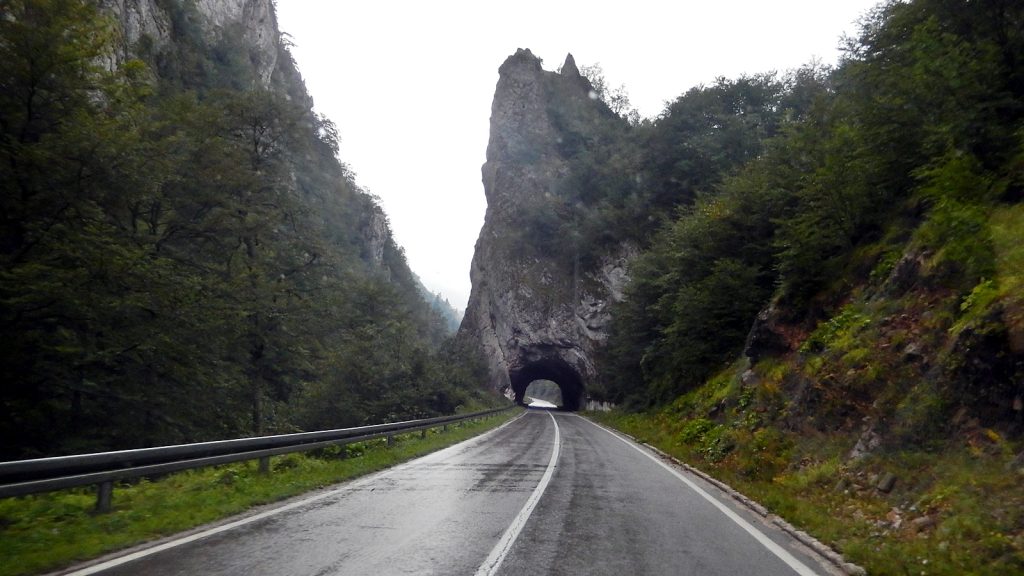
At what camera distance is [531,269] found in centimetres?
6444

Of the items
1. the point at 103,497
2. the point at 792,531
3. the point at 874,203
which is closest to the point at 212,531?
the point at 103,497

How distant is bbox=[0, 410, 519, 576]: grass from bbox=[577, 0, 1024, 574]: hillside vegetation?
7.42 m

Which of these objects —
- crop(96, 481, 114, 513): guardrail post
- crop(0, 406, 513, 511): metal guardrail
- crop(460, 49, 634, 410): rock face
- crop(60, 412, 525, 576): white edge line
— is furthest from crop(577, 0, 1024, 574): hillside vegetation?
crop(460, 49, 634, 410): rock face

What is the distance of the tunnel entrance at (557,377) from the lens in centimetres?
6475

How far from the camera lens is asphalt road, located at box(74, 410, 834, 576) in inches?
207

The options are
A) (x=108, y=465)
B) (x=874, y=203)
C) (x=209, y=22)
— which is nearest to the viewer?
(x=108, y=465)

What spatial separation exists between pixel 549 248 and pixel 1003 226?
54813mm

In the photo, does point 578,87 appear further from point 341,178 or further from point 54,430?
point 54,430

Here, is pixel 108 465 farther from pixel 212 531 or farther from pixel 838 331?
pixel 838 331

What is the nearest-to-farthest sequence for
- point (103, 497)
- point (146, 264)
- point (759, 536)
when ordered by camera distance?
point (759, 536) → point (103, 497) → point (146, 264)

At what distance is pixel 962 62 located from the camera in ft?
45.2

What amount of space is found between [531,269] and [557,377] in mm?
17279

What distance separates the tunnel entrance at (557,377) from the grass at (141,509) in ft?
171

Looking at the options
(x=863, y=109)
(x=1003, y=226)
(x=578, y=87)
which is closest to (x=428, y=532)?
(x=1003, y=226)
